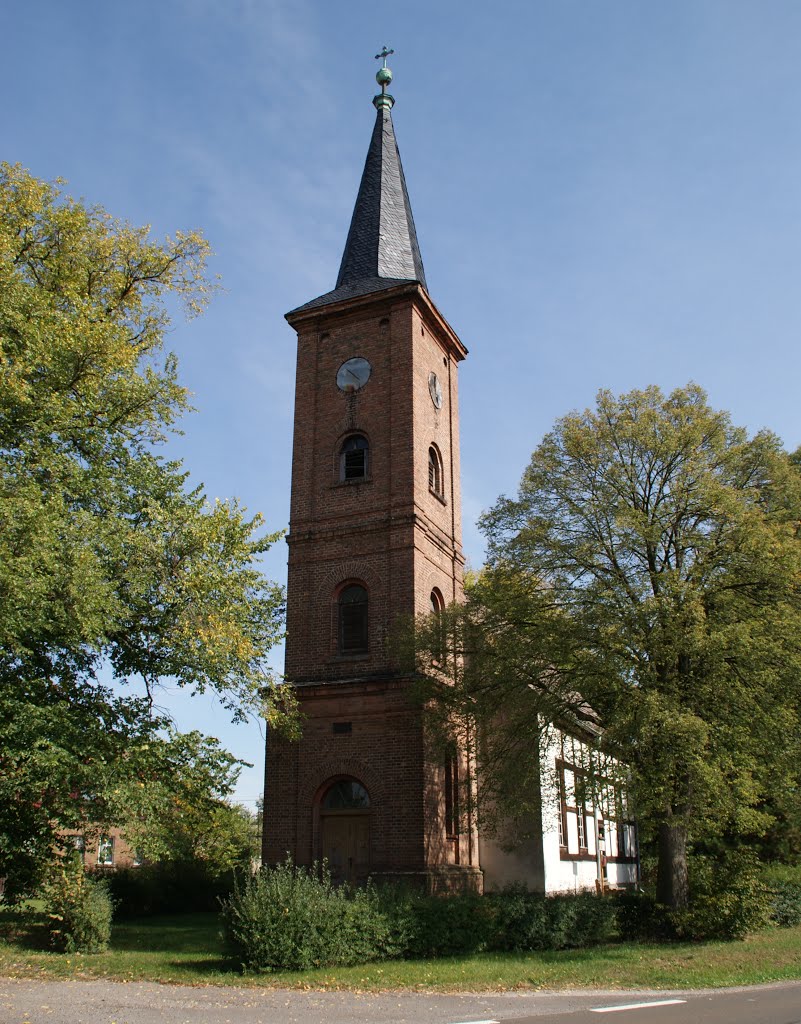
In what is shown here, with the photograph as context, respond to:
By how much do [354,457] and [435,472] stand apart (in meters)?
2.26

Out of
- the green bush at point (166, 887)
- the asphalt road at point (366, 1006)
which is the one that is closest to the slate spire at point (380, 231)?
the green bush at point (166, 887)

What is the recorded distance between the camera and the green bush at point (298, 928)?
40.7 feet

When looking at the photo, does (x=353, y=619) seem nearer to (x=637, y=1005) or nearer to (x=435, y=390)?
(x=435, y=390)

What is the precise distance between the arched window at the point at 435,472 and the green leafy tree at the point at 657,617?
3867 millimetres

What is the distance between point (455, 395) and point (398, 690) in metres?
9.46

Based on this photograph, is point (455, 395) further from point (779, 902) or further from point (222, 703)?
point (779, 902)

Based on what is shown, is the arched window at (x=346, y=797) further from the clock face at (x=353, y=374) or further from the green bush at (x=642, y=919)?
the clock face at (x=353, y=374)

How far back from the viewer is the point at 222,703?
16.4 metres

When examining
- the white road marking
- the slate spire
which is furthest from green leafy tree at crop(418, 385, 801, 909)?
the slate spire

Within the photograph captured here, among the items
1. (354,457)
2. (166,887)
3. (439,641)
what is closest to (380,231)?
(354,457)

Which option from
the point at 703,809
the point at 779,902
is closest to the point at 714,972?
the point at 703,809

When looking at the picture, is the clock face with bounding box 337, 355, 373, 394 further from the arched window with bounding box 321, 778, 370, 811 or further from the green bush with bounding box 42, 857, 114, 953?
the green bush with bounding box 42, 857, 114, 953

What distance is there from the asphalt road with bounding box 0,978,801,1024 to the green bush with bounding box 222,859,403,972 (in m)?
1.10

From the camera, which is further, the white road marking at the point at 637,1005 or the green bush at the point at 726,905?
the green bush at the point at 726,905
